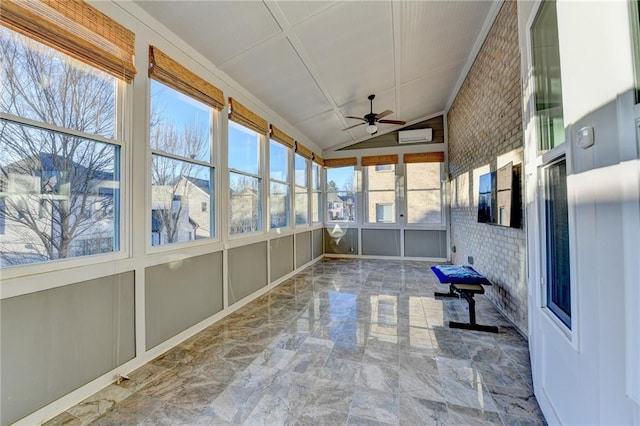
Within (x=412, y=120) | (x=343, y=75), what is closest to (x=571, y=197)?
(x=343, y=75)

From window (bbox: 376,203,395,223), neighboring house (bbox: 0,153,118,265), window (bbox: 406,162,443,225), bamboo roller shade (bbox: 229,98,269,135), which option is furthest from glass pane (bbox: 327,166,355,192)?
neighboring house (bbox: 0,153,118,265)

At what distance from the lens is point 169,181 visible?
2656mm

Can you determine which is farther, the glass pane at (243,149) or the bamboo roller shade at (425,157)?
the bamboo roller shade at (425,157)

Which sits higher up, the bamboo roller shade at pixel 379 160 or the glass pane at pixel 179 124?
the bamboo roller shade at pixel 379 160

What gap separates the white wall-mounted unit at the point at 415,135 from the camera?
6.60 m

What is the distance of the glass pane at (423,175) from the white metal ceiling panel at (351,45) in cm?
268

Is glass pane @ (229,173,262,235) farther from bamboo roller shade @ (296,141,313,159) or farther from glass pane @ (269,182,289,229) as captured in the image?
Result: bamboo roller shade @ (296,141,313,159)

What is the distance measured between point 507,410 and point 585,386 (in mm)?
752

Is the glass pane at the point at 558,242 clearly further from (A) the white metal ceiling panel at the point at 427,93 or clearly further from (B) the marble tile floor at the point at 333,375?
(A) the white metal ceiling panel at the point at 427,93

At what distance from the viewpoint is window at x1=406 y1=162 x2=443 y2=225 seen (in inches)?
261

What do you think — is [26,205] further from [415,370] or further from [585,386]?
[585,386]

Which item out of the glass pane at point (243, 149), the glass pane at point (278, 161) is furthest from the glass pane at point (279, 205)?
the glass pane at point (243, 149)

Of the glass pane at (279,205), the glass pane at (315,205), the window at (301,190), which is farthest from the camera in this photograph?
the glass pane at (315,205)

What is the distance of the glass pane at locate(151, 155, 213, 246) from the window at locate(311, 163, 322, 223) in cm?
376
